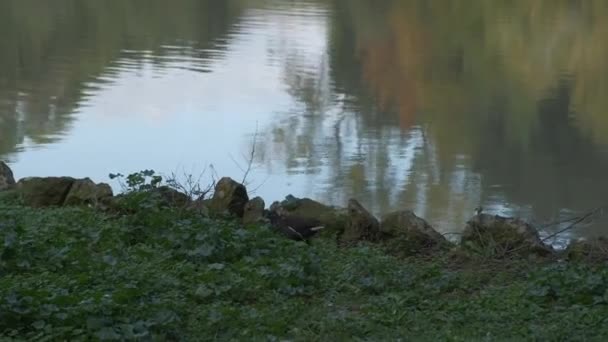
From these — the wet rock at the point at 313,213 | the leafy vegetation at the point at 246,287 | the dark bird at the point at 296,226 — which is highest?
the leafy vegetation at the point at 246,287

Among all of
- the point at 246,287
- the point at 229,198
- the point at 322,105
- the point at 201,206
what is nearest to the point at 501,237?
the point at 229,198

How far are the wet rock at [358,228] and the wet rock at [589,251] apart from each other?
1.21 metres

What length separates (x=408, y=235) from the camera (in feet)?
22.8

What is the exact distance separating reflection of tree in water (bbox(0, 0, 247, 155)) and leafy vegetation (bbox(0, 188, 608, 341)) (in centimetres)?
619

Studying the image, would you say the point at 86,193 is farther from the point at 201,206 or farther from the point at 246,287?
the point at 246,287

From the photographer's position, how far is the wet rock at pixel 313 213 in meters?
7.21

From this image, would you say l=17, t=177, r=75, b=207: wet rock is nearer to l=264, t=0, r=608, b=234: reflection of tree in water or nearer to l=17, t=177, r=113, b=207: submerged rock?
l=17, t=177, r=113, b=207: submerged rock

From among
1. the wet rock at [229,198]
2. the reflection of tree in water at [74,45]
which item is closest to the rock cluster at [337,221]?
the wet rock at [229,198]

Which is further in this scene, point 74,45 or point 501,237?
point 74,45

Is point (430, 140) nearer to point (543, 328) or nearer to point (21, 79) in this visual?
point (21, 79)

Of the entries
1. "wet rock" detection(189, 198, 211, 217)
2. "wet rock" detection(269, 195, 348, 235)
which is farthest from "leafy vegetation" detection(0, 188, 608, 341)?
"wet rock" detection(269, 195, 348, 235)

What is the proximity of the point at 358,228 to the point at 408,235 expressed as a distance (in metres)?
0.36

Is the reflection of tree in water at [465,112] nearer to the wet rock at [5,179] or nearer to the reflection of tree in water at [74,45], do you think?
the reflection of tree in water at [74,45]

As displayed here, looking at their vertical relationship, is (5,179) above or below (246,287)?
below
